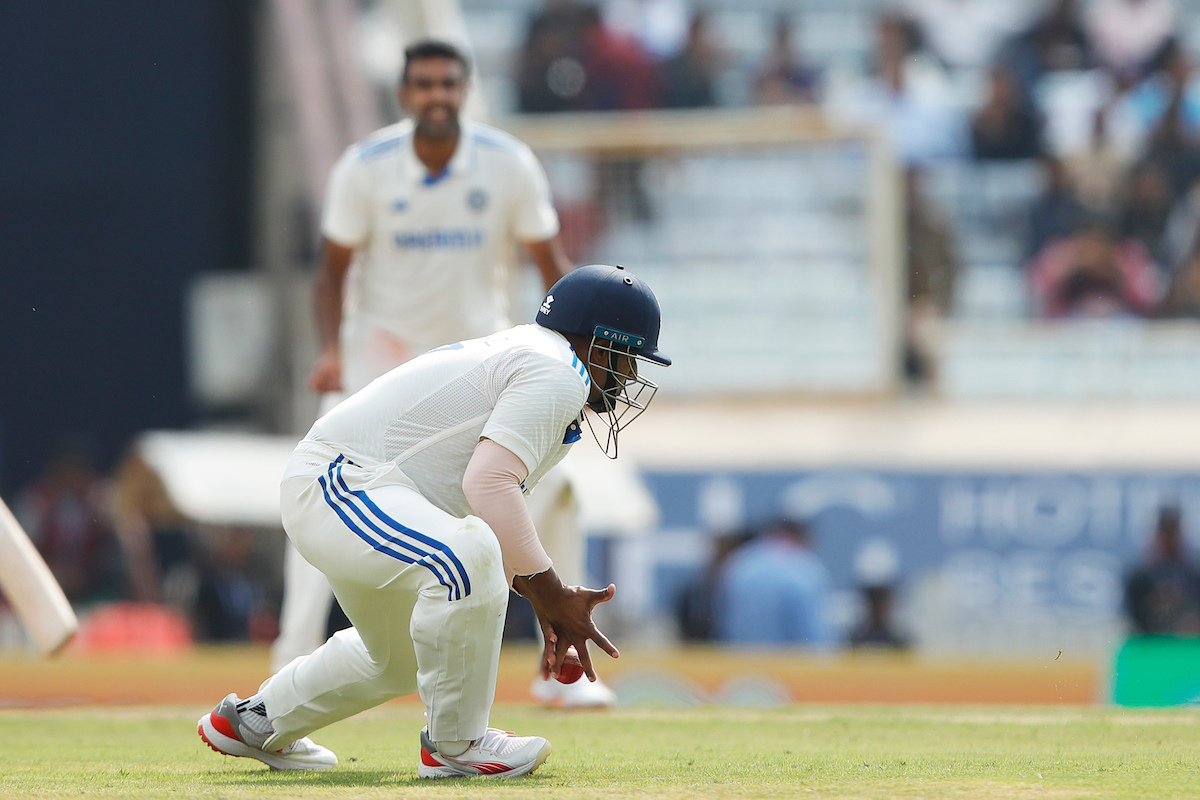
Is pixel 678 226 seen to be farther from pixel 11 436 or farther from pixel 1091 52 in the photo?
pixel 11 436

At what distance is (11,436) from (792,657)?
29.8ft

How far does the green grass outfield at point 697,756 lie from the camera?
4234 mm

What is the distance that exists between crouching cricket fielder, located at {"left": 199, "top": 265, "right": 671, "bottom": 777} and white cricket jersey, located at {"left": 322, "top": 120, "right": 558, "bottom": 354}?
2.10 metres

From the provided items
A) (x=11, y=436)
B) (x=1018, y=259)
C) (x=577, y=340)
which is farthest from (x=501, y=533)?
(x=11, y=436)

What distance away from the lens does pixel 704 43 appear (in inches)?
611

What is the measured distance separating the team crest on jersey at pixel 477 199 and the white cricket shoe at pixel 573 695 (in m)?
1.76

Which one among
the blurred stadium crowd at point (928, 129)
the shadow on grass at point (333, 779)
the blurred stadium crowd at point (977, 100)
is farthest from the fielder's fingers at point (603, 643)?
the blurred stadium crowd at point (977, 100)

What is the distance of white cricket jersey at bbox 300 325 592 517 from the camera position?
439 cm

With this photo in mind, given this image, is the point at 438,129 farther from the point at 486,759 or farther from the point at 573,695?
the point at 486,759

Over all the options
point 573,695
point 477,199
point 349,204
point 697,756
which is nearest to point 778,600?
point 573,695

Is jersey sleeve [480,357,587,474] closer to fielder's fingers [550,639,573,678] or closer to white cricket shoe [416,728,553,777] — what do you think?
fielder's fingers [550,639,573,678]

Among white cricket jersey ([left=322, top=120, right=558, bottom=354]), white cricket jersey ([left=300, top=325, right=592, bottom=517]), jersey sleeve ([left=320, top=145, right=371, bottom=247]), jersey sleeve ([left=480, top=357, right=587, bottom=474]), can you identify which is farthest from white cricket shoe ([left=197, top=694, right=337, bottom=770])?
jersey sleeve ([left=320, top=145, right=371, bottom=247])

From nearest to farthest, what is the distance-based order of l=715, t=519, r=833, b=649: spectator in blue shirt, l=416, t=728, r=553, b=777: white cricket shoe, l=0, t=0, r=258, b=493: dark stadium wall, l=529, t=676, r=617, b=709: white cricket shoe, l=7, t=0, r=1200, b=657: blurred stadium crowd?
1. l=416, t=728, r=553, b=777: white cricket shoe
2. l=529, t=676, r=617, b=709: white cricket shoe
3. l=715, t=519, r=833, b=649: spectator in blue shirt
4. l=7, t=0, r=1200, b=657: blurred stadium crowd
5. l=0, t=0, r=258, b=493: dark stadium wall

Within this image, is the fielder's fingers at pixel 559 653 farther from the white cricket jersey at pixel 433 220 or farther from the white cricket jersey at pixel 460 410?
the white cricket jersey at pixel 433 220
